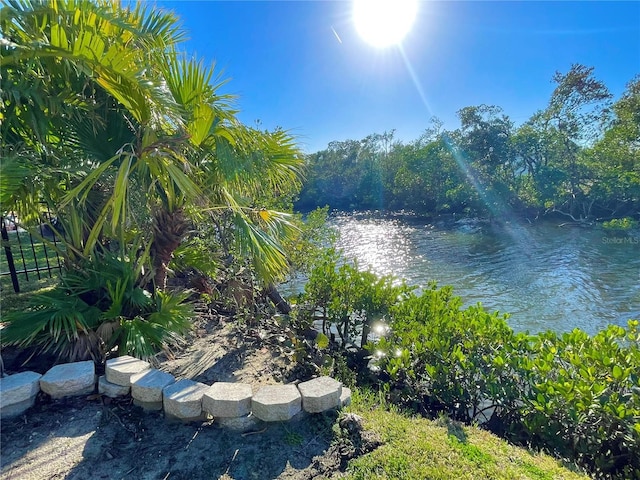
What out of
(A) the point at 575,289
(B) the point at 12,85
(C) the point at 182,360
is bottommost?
(A) the point at 575,289

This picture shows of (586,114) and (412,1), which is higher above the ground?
(586,114)

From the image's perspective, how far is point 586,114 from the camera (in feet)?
57.7

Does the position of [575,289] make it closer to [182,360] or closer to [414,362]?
[414,362]

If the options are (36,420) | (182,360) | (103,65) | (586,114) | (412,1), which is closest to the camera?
(36,420)

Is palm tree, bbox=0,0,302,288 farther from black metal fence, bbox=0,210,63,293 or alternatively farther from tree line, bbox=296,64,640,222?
tree line, bbox=296,64,640,222

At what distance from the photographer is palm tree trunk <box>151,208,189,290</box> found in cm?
327

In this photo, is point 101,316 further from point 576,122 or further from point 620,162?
point 576,122

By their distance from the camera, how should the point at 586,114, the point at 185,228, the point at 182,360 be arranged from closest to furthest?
the point at 182,360 → the point at 185,228 → the point at 586,114

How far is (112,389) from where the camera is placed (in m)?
2.26

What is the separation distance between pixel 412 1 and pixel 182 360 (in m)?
4.87

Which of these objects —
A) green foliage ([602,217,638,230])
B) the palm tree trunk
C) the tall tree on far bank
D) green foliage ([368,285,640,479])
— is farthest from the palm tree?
the tall tree on far bank

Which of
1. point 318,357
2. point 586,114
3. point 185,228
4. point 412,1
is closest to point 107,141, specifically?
point 185,228

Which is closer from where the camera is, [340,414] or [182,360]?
[340,414]

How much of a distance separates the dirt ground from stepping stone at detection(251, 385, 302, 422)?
9cm
